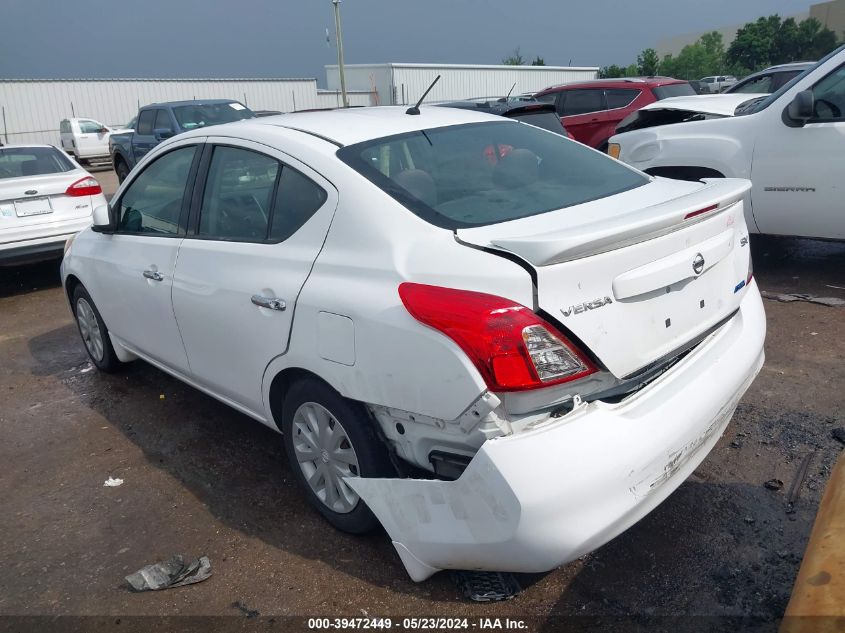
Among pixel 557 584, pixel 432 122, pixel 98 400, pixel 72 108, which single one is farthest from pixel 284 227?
pixel 72 108

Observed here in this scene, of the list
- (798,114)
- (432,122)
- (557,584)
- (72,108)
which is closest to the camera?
(557,584)

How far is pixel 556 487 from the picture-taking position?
2.18 metres

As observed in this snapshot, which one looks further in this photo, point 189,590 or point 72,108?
point 72,108

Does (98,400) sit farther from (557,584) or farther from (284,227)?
(557,584)

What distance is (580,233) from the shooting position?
91.6 inches

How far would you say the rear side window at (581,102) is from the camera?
1223 centimetres

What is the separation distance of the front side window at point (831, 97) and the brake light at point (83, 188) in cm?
706

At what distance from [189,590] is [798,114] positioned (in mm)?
5170

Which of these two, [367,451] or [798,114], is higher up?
[798,114]

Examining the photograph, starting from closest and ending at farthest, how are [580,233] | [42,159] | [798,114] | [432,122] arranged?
[580,233], [432,122], [798,114], [42,159]

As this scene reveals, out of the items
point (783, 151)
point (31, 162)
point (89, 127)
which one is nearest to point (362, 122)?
point (783, 151)

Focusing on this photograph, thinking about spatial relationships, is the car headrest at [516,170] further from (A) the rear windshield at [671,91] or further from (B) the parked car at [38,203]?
(A) the rear windshield at [671,91]

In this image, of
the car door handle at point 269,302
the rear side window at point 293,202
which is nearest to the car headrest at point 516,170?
the rear side window at point 293,202

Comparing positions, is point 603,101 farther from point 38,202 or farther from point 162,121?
point 38,202
